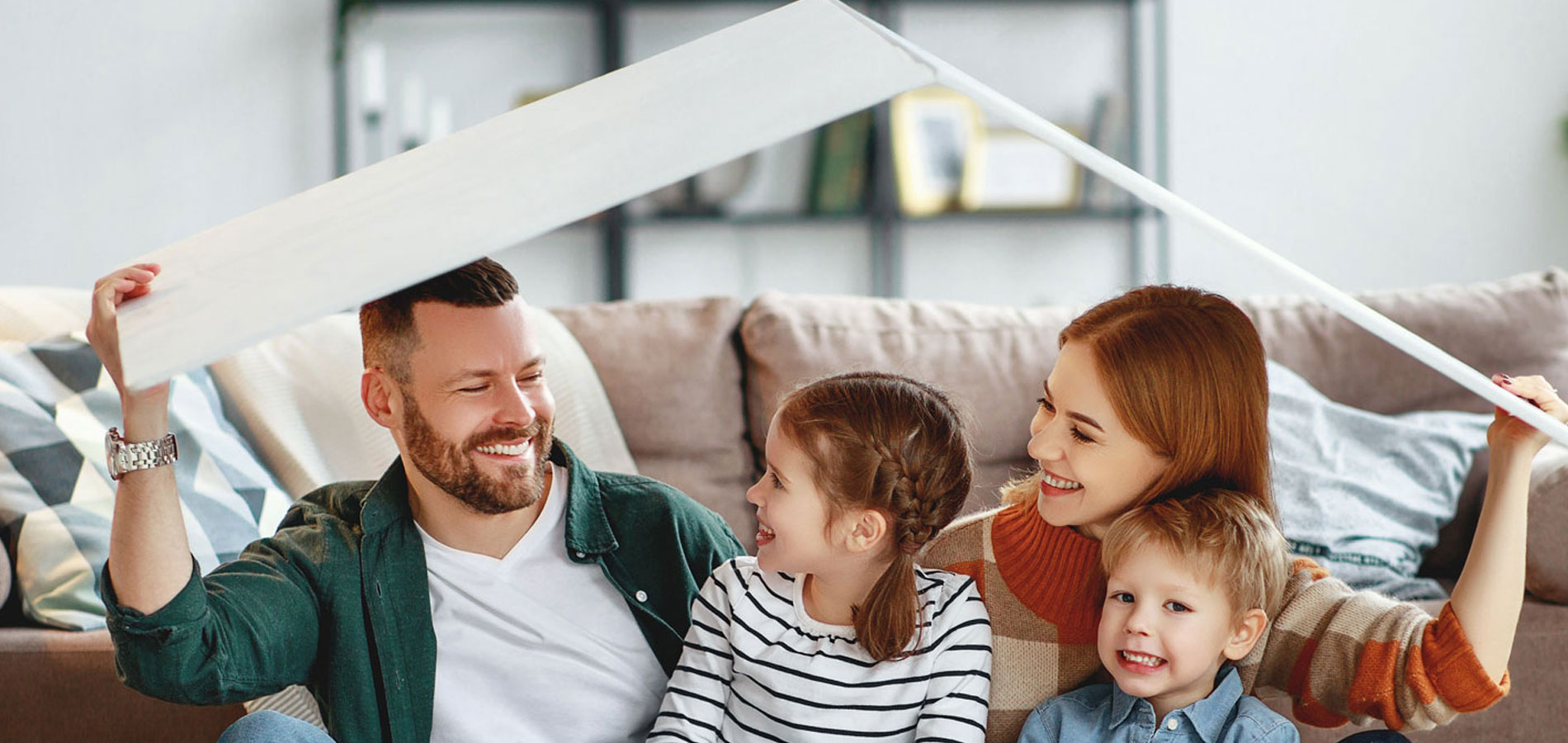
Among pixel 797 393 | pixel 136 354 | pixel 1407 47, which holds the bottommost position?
pixel 797 393

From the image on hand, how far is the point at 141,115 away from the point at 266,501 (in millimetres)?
2779

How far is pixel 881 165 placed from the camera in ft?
13.9

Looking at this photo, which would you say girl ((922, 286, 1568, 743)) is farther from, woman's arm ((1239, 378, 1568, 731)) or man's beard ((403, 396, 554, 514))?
man's beard ((403, 396, 554, 514))

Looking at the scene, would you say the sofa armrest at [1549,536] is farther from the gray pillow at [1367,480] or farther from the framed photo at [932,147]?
the framed photo at [932,147]

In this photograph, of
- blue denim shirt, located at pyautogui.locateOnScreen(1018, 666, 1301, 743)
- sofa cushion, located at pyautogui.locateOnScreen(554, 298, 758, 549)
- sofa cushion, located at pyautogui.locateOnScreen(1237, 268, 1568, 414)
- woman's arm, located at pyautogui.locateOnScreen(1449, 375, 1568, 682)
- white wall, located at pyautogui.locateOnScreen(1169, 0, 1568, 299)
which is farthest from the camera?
white wall, located at pyautogui.locateOnScreen(1169, 0, 1568, 299)

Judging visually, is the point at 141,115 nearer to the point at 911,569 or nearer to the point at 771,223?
the point at 771,223

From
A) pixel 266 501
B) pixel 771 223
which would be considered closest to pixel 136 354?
pixel 266 501

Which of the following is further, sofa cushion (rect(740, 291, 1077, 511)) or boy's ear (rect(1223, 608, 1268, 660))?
sofa cushion (rect(740, 291, 1077, 511))

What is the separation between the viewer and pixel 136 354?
83 centimetres

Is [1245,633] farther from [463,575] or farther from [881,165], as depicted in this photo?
[881,165]

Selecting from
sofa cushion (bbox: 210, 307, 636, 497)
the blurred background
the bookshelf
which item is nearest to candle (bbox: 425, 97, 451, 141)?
the blurred background

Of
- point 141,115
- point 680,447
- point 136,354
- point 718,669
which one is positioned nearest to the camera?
point 136,354

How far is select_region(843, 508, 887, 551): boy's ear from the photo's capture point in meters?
1.25

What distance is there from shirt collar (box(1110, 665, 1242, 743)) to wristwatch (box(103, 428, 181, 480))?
2.82ft
